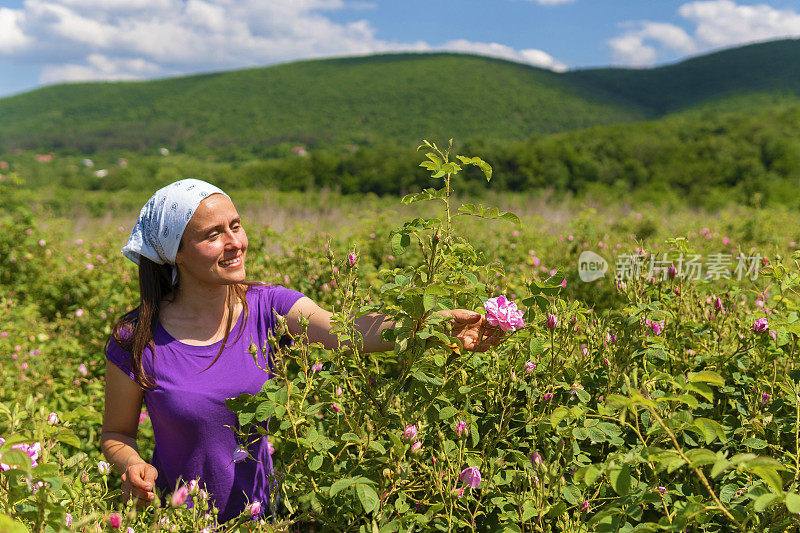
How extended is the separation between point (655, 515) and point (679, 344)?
540 mm

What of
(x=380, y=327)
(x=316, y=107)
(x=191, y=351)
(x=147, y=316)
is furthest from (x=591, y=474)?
(x=316, y=107)

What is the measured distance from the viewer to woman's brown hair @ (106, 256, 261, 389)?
1675mm

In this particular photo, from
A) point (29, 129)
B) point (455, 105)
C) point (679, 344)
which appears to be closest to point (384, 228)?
point (679, 344)

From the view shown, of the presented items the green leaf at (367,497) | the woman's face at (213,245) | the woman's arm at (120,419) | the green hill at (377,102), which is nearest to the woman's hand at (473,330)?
the green leaf at (367,497)

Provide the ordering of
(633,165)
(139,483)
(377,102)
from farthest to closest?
1. (377,102)
2. (633,165)
3. (139,483)

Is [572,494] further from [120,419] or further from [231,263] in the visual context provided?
[120,419]

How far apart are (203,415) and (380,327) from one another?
26.1 inches

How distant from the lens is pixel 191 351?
1.75m

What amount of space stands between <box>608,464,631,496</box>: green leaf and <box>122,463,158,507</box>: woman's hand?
117 centimetres

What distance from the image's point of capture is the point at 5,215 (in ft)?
16.1

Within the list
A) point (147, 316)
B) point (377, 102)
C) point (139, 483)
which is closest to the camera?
point (139, 483)

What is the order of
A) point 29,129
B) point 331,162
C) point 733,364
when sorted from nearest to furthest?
point 733,364, point 331,162, point 29,129

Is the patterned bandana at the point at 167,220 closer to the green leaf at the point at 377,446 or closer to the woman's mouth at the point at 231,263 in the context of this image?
the woman's mouth at the point at 231,263

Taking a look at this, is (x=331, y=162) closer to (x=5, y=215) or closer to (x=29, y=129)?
(x=5, y=215)
